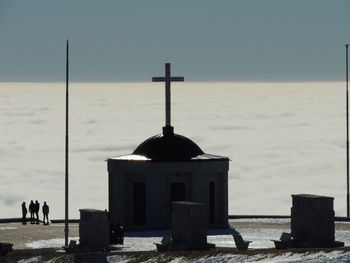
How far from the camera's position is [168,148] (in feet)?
231

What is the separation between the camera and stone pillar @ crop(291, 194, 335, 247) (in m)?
56.4

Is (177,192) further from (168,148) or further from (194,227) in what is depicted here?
(194,227)

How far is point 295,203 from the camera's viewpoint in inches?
2282

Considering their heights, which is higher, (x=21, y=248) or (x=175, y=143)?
(x=175, y=143)

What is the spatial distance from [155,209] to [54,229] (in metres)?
5.83

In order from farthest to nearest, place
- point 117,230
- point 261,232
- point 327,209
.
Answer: point 261,232
point 117,230
point 327,209

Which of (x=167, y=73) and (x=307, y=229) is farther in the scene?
(x=167, y=73)

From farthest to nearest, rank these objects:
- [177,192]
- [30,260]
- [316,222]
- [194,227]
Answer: [177,192] < [316,222] < [194,227] < [30,260]

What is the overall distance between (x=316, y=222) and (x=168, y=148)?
51.0 ft

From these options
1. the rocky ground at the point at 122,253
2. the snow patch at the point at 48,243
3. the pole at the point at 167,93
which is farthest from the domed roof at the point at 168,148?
the snow patch at the point at 48,243

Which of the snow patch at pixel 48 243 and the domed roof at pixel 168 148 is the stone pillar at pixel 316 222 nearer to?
the snow patch at pixel 48 243

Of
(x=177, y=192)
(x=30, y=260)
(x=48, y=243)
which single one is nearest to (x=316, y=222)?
(x=30, y=260)

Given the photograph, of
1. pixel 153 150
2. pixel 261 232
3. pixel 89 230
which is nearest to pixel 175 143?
pixel 153 150

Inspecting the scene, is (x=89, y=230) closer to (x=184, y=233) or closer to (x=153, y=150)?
(x=184, y=233)
